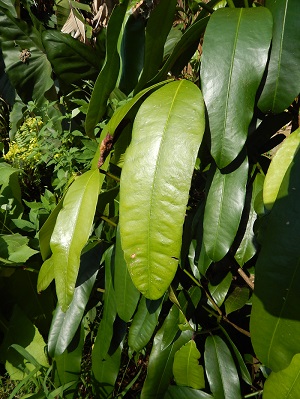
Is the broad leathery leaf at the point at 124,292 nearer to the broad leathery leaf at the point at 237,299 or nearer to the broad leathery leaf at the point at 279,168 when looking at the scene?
the broad leathery leaf at the point at 237,299

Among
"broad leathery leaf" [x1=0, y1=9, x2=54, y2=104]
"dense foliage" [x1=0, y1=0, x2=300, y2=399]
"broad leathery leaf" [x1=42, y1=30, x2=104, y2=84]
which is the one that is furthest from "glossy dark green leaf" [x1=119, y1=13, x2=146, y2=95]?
"broad leathery leaf" [x1=0, y1=9, x2=54, y2=104]

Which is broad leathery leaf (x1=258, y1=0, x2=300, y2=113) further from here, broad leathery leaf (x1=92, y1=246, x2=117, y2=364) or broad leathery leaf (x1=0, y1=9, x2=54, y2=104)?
broad leathery leaf (x1=0, y1=9, x2=54, y2=104)

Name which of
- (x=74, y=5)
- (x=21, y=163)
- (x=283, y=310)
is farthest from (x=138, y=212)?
(x=74, y=5)

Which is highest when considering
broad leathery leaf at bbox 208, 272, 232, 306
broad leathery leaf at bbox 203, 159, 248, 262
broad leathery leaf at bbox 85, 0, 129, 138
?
broad leathery leaf at bbox 85, 0, 129, 138

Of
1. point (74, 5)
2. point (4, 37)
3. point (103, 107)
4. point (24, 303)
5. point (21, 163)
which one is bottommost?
point (24, 303)

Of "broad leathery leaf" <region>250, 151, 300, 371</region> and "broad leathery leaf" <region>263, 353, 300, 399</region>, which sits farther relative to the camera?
"broad leathery leaf" <region>263, 353, 300, 399</region>

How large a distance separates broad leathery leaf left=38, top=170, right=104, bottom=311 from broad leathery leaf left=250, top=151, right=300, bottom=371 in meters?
0.34

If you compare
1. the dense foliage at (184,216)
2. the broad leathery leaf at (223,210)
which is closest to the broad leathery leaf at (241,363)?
the dense foliage at (184,216)

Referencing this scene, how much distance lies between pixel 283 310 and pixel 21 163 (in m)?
1.98

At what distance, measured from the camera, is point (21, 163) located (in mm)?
2502

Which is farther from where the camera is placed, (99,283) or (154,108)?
(99,283)

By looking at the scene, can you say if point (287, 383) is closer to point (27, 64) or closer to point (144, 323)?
point (144, 323)

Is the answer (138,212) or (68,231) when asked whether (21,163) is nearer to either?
(68,231)

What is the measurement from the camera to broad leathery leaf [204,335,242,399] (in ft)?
4.09
